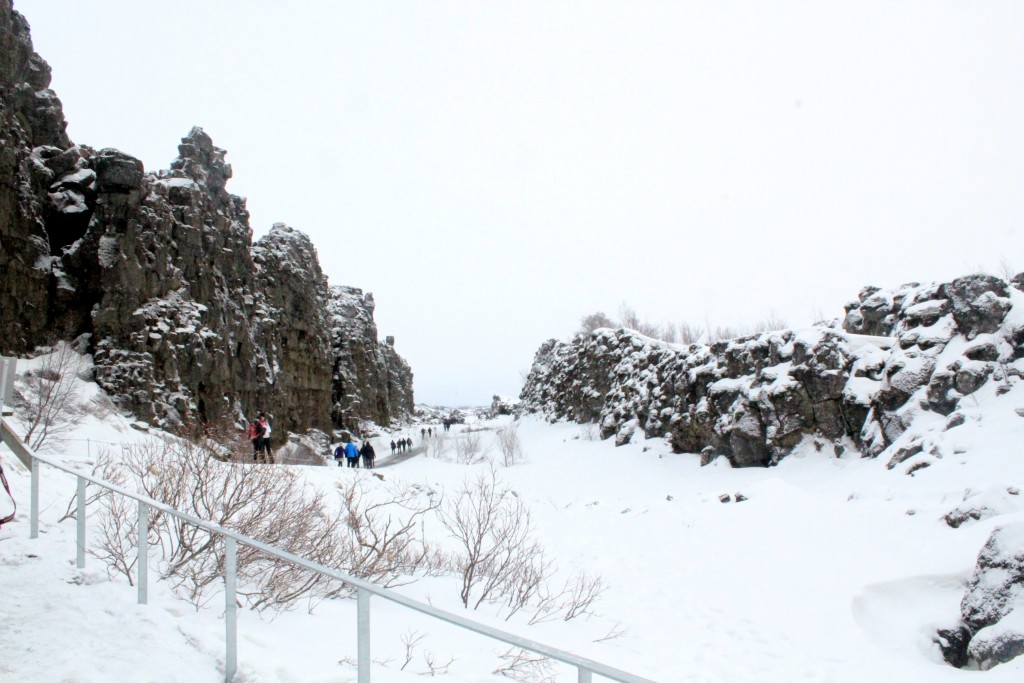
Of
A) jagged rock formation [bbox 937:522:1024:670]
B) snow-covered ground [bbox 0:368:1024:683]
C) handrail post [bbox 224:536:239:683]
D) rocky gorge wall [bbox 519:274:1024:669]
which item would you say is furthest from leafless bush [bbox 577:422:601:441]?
handrail post [bbox 224:536:239:683]

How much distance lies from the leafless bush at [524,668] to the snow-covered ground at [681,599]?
15 cm

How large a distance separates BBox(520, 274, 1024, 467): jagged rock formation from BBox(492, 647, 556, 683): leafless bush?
12.9 metres

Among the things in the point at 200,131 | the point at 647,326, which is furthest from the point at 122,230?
the point at 647,326

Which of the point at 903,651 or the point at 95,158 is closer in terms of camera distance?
the point at 903,651

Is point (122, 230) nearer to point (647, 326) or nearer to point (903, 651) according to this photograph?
point (903, 651)

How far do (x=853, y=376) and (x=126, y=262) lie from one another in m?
33.0

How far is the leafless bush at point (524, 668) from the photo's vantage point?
231 inches

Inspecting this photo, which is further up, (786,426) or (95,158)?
(95,158)

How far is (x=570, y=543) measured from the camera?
1638cm

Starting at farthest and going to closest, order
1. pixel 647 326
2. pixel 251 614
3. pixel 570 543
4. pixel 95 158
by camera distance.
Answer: pixel 647 326 < pixel 95 158 < pixel 570 543 < pixel 251 614

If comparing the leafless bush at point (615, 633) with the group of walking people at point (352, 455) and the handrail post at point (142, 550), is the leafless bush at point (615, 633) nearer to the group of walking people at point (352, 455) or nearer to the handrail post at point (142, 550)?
the handrail post at point (142, 550)

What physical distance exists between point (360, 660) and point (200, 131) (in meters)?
46.9

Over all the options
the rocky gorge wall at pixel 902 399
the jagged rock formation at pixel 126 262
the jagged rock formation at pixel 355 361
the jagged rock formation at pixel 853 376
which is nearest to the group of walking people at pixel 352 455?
the jagged rock formation at pixel 126 262

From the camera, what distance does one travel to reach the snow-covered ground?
421 centimetres
